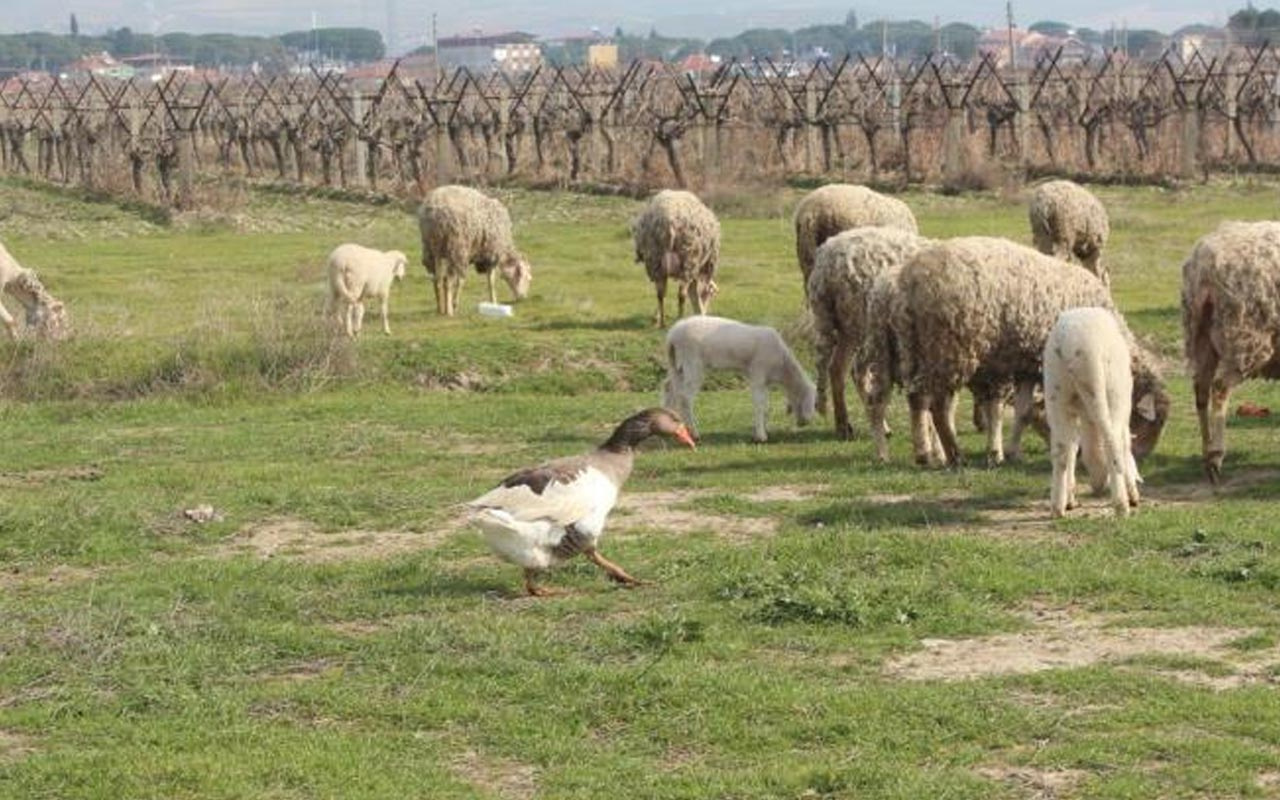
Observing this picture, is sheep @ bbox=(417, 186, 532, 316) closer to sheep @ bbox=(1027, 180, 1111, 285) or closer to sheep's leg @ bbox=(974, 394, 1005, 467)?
sheep @ bbox=(1027, 180, 1111, 285)

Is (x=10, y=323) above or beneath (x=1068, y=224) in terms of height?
beneath

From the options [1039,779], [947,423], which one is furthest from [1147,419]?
[1039,779]

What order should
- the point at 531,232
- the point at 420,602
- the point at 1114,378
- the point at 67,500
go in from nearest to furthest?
the point at 420,602, the point at 1114,378, the point at 67,500, the point at 531,232

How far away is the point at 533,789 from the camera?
25.3 feet

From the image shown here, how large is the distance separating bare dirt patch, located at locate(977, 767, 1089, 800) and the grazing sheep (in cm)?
1243

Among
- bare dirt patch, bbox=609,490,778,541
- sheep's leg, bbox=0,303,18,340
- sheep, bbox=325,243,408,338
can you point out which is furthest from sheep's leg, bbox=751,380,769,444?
sheep's leg, bbox=0,303,18,340

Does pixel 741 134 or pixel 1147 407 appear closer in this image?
pixel 1147 407

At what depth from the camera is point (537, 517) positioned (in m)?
10.4

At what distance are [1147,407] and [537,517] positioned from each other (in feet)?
18.9

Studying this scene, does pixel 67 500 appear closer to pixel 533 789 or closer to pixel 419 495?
pixel 419 495

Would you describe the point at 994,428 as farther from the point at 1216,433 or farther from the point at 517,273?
the point at 517,273

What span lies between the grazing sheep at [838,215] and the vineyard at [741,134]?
79.7ft

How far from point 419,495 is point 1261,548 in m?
5.82

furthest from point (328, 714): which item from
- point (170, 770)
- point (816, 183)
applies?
point (816, 183)
